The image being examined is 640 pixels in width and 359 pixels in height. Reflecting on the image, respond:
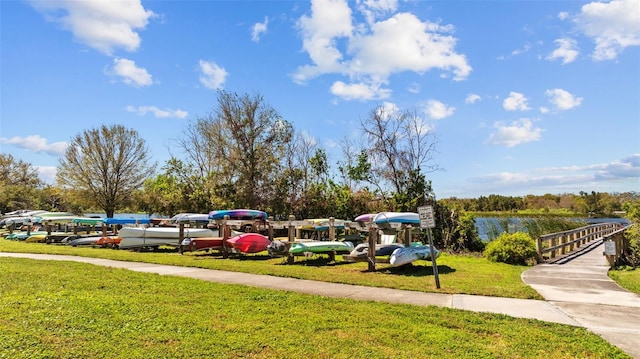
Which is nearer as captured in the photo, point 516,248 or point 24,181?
point 516,248

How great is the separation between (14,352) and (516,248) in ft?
46.8

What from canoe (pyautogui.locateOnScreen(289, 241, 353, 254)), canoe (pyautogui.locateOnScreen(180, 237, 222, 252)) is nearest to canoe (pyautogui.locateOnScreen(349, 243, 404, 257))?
canoe (pyautogui.locateOnScreen(289, 241, 353, 254))

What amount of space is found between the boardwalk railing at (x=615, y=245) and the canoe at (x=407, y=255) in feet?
18.4

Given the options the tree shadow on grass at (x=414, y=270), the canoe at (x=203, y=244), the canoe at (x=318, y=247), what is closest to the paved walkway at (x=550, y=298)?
the tree shadow on grass at (x=414, y=270)

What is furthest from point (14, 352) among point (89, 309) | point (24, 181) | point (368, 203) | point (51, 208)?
point (24, 181)

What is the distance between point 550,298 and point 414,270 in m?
4.60

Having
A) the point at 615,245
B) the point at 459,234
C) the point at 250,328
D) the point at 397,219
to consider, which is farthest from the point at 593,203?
the point at 250,328

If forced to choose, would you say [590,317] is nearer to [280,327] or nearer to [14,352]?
[280,327]

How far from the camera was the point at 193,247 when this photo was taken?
1606 centimetres

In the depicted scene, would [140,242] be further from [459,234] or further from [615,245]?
[615,245]

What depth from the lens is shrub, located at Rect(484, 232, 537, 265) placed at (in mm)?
14359

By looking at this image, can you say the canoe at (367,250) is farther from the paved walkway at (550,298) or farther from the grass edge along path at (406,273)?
the paved walkway at (550,298)

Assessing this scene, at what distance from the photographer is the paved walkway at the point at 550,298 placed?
6355 millimetres

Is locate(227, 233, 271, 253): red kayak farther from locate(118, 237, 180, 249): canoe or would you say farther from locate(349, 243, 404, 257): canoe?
locate(118, 237, 180, 249): canoe
